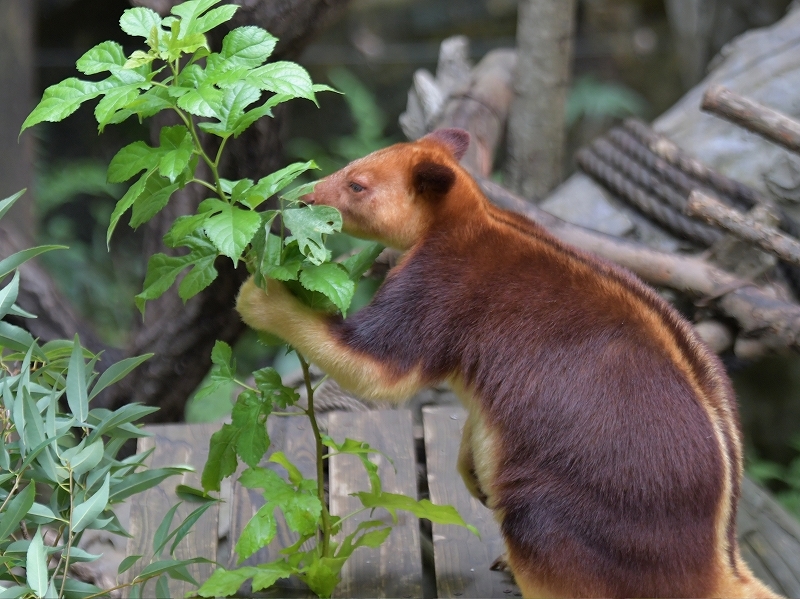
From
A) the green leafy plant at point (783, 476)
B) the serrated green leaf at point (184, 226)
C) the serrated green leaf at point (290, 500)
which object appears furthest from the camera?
the green leafy plant at point (783, 476)

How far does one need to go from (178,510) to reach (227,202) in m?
1.36

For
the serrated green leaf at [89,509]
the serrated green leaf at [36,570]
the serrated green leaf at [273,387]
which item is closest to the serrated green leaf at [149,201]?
the serrated green leaf at [273,387]

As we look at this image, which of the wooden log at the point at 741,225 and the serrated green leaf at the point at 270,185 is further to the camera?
the wooden log at the point at 741,225

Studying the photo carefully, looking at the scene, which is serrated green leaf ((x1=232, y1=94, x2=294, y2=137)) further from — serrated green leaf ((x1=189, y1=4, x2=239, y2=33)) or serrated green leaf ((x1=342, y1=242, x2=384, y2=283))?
serrated green leaf ((x1=342, y1=242, x2=384, y2=283))

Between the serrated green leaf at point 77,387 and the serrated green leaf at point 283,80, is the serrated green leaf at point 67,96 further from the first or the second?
the serrated green leaf at point 77,387

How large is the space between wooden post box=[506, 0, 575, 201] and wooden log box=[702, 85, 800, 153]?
5.93ft

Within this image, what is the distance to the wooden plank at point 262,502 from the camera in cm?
269

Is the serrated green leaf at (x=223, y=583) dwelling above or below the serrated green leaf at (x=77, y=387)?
below

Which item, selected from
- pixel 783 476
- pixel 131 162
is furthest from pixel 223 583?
pixel 783 476

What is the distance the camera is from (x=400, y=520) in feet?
9.61

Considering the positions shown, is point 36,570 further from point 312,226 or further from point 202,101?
point 202,101

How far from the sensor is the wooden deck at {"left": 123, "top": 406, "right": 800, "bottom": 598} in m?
2.72

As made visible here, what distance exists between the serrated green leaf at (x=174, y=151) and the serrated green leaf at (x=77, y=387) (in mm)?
559

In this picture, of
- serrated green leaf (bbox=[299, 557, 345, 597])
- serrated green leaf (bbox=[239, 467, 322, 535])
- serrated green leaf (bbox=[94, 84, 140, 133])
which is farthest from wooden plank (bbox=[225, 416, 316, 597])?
serrated green leaf (bbox=[94, 84, 140, 133])
